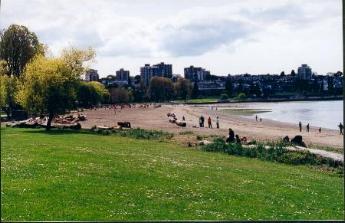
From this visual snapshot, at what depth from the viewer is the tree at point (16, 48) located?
73562mm

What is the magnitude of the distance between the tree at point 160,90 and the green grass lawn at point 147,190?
167 meters

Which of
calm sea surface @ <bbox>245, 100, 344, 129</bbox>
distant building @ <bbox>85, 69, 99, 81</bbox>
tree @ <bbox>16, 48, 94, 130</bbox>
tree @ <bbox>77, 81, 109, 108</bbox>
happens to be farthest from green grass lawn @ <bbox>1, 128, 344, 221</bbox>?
Answer: tree @ <bbox>77, 81, 109, 108</bbox>

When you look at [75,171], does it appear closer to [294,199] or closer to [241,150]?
[294,199]

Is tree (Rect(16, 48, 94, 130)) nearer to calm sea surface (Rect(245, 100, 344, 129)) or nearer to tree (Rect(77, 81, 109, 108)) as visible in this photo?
calm sea surface (Rect(245, 100, 344, 129))

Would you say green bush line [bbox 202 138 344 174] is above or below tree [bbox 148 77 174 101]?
below

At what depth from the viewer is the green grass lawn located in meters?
12.7

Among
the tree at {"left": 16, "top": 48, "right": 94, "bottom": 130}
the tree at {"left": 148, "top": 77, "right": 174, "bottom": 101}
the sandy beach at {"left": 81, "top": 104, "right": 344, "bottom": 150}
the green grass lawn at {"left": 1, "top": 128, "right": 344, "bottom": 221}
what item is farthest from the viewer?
the tree at {"left": 148, "top": 77, "right": 174, "bottom": 101}

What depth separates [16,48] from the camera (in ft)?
243

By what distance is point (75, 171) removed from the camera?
59.1 feet

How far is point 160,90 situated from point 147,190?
176 meters

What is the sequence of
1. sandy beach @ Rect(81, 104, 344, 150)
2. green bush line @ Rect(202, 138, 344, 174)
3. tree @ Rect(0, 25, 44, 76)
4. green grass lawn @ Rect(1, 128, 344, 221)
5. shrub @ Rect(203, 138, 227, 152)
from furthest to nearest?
tree @ Rect(0, 25, 44, 76), sandy beach @ Rect(81, 104, 344, 150), shrub @ Rect(203, 138, 227, 152), green bush line @ Rect(202, 138, 344, 174), green grass lawn @ Rect(1, 128, 344, 221)

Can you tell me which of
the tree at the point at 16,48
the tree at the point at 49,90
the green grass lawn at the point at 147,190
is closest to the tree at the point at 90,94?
the tree at the point at 16,48

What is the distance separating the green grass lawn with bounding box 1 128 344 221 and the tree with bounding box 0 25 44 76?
52.4m

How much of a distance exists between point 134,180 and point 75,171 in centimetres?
215
